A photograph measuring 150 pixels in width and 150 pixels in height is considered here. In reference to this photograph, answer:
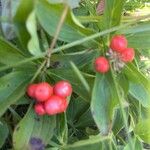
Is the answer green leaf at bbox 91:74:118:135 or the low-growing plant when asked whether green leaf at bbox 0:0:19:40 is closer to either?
the low-growing plant

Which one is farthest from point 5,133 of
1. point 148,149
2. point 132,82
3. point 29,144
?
point 148,149

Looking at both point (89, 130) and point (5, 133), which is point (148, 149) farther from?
point (5, 133)

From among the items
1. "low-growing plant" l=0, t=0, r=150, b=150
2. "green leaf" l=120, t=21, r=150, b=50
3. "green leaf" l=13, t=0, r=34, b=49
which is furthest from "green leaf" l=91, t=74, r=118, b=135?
"green leaf" l=13, t=0, r=34, b=49

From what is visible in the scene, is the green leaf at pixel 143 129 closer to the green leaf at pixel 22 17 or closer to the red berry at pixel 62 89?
the red berry at pixel 62 89

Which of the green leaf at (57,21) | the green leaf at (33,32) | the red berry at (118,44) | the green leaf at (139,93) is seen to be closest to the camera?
the green leaf at (33,32)

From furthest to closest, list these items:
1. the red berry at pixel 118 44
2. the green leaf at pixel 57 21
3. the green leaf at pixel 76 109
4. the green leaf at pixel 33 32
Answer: the green leaf at pixel 76 109
the red berry at pixel 118 44
the green leaf at pixel 57 21
the green leaf at pixel 33 32

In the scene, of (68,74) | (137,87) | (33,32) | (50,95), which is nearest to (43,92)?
(50,95)

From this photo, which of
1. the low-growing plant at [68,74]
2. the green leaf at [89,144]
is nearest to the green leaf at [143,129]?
the low-growing plant at [68,74]
